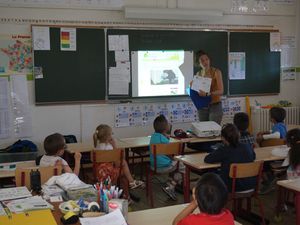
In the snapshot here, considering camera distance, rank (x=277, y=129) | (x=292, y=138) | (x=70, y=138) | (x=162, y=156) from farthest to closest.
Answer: (x=70, y=138)
(x=277, y=129)
(x=162, y=156)
(x=292, y=138)

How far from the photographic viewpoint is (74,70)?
20.0ft

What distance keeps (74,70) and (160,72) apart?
1388 mm

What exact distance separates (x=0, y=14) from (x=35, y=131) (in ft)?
5.53

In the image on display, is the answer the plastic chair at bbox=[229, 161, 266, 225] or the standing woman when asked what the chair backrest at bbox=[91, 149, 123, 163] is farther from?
the standing woman

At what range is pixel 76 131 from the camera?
6.23 metres

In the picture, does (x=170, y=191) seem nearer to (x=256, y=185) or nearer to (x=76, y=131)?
(x=256, y=185)

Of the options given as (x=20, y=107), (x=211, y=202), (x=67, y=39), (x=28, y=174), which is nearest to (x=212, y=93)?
(x=67, y=39)

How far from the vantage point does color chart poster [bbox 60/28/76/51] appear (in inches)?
235

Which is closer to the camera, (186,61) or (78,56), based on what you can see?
(78,56)

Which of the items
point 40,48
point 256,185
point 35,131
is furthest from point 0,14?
point 256,185

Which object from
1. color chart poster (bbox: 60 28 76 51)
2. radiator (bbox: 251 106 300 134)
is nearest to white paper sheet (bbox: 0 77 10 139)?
color chart poster (bbox: 60 28 76 51)

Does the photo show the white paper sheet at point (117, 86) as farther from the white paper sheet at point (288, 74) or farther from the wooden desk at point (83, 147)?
the white paper sheet at point (288, 74)

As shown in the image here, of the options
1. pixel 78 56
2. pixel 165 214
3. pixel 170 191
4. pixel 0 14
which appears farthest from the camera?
pixel 78 56

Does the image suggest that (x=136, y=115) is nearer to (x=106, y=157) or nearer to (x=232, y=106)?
(x=232, y=106)
